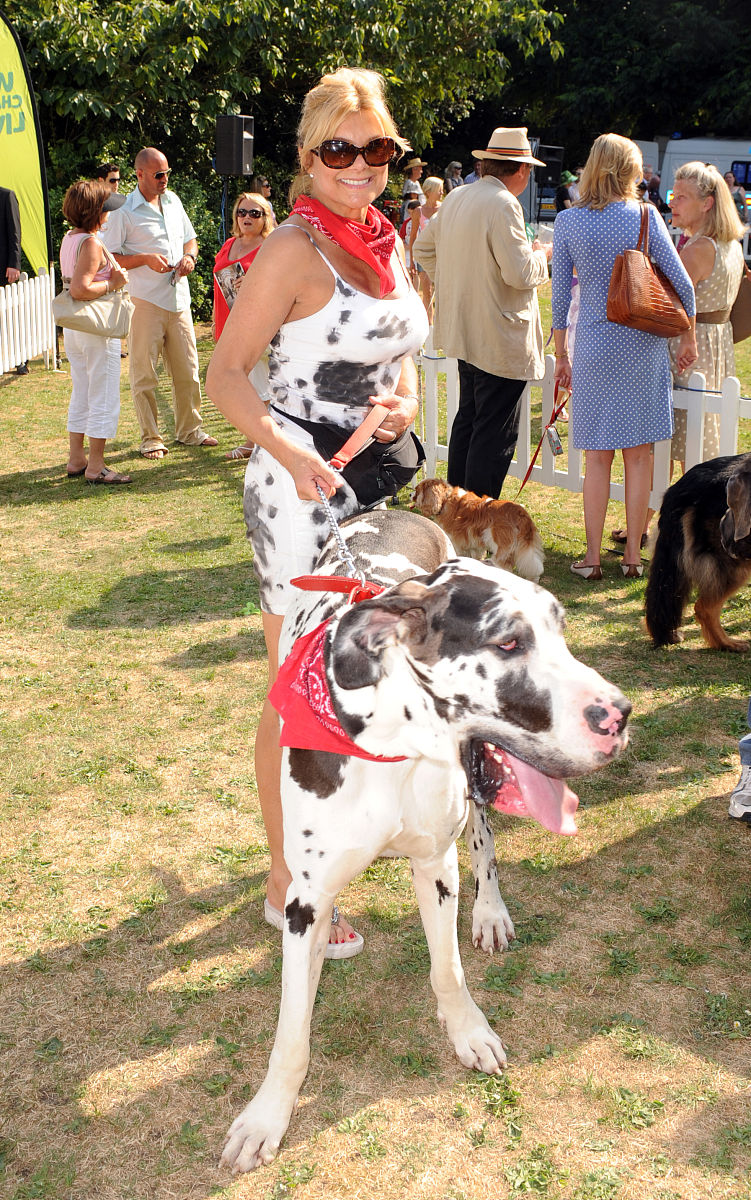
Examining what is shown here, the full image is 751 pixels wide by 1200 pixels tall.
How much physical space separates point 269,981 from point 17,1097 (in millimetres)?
740

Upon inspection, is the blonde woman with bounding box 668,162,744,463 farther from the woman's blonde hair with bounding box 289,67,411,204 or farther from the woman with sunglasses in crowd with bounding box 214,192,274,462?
the woman's blonde hair with bounding box 289,67,411,204

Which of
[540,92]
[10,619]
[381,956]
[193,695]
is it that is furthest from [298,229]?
[540,92]

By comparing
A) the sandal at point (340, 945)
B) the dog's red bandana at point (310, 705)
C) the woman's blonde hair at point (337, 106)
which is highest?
the woman's blonde hair at point (337, 106)

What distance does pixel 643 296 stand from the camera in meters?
5.37

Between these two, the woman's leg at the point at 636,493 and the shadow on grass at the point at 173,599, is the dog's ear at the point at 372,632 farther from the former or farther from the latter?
the woman's leg at the point at 636,493

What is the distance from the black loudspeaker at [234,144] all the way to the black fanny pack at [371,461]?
1043 centimetres

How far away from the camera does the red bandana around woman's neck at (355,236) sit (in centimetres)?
259

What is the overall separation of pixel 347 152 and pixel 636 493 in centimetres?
386

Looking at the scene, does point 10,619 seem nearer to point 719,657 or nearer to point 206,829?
point 206,829

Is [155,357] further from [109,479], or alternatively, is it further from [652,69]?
[652,69]

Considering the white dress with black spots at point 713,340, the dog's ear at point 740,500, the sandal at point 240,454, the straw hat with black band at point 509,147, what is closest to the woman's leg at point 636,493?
the white dress with black spots at point 713,340

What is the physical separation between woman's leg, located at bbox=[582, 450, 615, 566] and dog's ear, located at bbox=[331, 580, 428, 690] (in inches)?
167

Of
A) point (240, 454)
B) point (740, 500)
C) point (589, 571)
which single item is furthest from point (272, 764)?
point (240, 454)

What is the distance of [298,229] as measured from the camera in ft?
8.41
